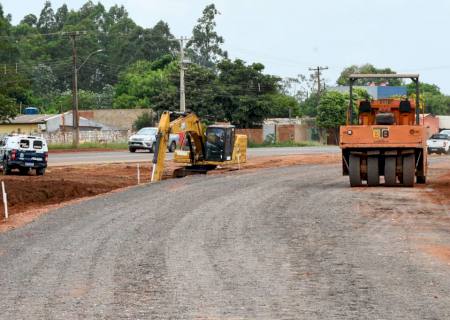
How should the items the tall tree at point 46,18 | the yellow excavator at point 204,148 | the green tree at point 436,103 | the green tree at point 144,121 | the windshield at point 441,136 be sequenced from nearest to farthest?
the yellow excavator at point 204,148, the windshield at point 441,136, the green tree at point 144,121, the green tree at point 436,103, the tall tree at point 46,18

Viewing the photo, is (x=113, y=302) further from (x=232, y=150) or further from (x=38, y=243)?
(x=232, y=150)

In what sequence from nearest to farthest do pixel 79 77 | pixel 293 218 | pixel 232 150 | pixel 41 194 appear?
pixel 293 218, pixel 41 194, pixel 232 150, pixel 79 77

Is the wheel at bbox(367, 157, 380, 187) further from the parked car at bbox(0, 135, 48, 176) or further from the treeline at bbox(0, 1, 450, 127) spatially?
the treeline at bbox(0, 1, 450, 127)

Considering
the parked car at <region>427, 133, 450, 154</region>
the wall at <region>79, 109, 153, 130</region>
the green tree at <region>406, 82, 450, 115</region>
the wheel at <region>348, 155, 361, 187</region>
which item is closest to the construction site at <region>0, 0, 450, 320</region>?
the wheel at <region>348, 155, 361, 187</region>

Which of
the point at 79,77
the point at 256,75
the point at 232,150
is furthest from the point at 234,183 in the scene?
the point at 79,77

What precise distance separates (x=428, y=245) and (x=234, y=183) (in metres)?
14.5

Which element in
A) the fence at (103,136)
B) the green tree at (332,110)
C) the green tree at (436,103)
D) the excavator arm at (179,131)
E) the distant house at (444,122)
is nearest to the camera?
the excavator arm at (179,131)

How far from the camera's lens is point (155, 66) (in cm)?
12106

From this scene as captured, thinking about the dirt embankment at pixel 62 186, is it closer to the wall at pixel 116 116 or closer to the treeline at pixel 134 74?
the treeline at pixel 134 74

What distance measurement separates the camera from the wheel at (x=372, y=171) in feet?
93.4

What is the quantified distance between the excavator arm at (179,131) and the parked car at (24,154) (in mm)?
6323

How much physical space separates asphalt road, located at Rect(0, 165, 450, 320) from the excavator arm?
9.44 m

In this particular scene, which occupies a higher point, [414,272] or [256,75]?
[256,75]

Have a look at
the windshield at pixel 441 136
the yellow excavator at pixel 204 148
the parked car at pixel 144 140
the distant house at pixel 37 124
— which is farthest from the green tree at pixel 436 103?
the yellow excavator at pixel 204 148
